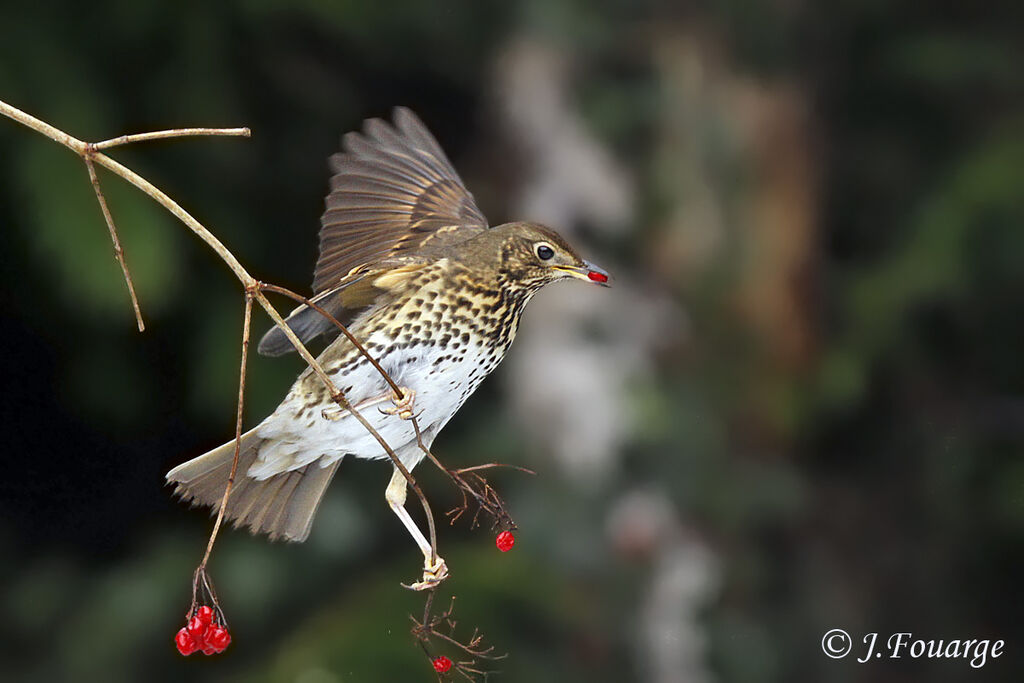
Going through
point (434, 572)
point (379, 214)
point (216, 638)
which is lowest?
point (216, 638)

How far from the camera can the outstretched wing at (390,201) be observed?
79 cm

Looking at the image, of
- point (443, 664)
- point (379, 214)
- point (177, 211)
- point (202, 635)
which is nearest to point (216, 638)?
point (202, 635)

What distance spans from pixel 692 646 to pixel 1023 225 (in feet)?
3.55

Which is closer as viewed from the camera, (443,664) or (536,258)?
(536,258)

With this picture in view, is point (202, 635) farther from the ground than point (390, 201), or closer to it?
closer to it

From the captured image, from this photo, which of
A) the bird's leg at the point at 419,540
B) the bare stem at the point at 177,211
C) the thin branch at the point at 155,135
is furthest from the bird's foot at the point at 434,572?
the thin branch at the point at 155,135

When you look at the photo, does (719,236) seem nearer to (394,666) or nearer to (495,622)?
(495,622)

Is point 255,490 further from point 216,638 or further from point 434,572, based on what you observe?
point 434,572

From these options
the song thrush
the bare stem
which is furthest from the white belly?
the bare stem

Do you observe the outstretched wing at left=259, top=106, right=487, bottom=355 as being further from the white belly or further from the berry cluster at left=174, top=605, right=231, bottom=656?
the berry cluster at left=174, top=605, right=231, bottom=656

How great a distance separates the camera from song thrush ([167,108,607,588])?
744 mm

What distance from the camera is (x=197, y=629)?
837 millimetres

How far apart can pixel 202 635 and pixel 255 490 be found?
0.11 metres

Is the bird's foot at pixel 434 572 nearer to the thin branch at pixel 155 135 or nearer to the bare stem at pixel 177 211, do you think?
the bare stem at pixel 177 211
